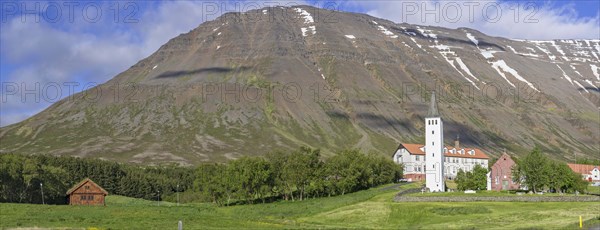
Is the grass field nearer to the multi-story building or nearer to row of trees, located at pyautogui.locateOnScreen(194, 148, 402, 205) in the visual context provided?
row of trees, located at pyautogui.locateOnScreen(194, 148, 402, 205)

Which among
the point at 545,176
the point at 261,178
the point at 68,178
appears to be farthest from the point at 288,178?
the point at 68,178

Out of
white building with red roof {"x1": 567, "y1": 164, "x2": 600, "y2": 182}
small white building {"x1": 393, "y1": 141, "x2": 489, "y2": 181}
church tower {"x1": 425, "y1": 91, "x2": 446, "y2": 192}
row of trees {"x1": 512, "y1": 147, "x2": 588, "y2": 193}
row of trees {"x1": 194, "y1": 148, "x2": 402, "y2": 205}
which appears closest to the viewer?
row of trees {"x1": 512, "y1": 147, "x2": 588, "y2": 193}

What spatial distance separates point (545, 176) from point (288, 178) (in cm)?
4579

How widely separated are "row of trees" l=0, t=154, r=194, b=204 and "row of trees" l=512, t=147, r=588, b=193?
8777 cm

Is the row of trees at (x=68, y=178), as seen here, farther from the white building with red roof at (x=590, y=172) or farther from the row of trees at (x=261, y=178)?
the white building with red roof at (x=590, y=172)

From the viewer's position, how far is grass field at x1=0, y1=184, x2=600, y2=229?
2714 inches

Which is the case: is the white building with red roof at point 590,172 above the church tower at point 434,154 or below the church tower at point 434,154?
below

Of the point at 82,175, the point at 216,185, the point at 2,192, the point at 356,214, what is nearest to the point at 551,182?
the point at 356,214

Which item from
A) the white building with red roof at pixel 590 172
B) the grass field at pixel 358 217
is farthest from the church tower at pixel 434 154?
the white building with red roof at pixel 590 172

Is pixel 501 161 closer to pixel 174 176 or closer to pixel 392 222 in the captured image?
pixel 392 222

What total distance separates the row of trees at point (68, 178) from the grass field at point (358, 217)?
32.0 m

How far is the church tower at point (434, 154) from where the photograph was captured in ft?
420

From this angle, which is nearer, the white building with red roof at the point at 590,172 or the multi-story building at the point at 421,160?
the multi-story building at the point at 421,160

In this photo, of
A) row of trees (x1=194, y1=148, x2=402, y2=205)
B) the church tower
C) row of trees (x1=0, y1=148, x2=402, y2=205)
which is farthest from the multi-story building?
row of trees (x1=194, y1=148, x2=402, y2=205)
